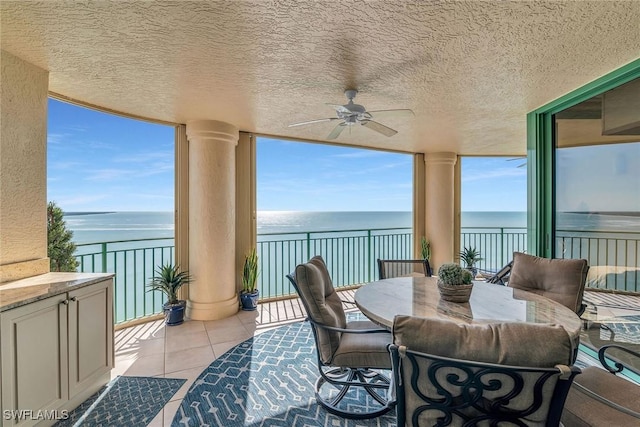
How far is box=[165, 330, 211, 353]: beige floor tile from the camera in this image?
295cm

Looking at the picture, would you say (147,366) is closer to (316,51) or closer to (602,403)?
(316,51)

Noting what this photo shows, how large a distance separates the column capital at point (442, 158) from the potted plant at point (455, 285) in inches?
168

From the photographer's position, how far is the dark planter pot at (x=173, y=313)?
351 cm

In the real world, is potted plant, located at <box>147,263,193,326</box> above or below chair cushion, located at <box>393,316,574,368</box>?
below

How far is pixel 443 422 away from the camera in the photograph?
1005 millimetres

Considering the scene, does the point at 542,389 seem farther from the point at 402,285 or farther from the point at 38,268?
the point at 38,268

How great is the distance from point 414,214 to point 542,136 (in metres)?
2.79

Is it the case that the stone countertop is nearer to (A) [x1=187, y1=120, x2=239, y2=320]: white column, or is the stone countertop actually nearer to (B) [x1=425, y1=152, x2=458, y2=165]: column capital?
(A) [x1=187, y1=120, x2=239, y2=320]: white column

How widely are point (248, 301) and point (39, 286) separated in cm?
241

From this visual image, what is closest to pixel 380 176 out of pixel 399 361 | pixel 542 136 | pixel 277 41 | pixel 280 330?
pixel 542 136

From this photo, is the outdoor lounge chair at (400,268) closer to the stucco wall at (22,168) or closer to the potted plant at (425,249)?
the potted plant at (425,249)

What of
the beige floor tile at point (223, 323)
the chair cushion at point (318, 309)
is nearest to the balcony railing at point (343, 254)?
the beige floor tile at point (223, 323)

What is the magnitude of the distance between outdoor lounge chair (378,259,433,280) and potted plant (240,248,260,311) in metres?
2.00

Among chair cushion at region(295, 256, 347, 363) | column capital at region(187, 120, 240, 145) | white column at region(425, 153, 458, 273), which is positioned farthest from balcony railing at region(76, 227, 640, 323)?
chair cushion at region(295, 256, 347, 363)
